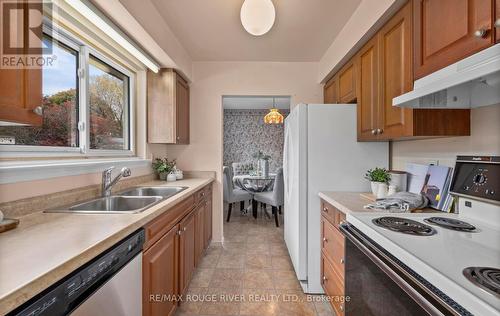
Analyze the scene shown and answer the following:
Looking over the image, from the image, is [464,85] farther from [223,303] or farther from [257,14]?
[223,303]

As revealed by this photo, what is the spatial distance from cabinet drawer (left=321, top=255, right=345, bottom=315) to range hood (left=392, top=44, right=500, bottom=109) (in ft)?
3.95

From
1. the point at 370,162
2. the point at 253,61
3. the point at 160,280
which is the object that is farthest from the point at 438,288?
the point at 253,61

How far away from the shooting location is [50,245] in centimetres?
80

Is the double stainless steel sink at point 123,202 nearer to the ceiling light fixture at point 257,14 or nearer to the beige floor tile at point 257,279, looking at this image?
the beige floor tile at point 257,279

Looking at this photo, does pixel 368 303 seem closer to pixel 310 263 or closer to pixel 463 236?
pixel 463 236

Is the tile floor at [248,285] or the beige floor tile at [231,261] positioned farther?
the beige floor tile at [231,261]

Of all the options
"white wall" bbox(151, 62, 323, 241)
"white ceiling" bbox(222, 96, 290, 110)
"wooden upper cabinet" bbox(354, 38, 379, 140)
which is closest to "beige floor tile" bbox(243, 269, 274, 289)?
"white wall" bbox(151, 62, 323, 241)

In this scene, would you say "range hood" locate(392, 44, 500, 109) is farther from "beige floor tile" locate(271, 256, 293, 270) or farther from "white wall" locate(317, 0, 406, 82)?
"beige floor tile" locate(271, 256, 293, 270)

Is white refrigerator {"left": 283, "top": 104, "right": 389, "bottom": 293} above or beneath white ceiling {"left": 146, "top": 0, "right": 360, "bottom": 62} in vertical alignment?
beneath

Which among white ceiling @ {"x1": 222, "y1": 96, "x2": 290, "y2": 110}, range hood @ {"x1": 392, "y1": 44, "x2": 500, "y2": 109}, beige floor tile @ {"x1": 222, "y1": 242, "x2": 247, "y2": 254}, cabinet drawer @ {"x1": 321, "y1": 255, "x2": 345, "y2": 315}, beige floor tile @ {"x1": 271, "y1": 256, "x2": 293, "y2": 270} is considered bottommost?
beige floor tile @ {"x1": 271, "y1": 256, "x2": 293, "y2": 270}

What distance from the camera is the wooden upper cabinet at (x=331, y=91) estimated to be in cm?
259

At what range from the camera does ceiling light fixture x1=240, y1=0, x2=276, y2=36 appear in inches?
61.3

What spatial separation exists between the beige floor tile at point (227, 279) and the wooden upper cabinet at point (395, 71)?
5.72 ft

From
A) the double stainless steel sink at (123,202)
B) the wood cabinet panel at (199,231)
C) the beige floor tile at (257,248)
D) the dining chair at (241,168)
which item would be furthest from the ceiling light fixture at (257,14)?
the dining chair at (241,168)
